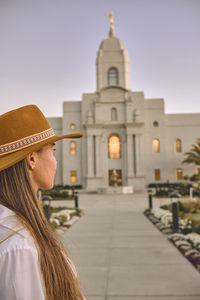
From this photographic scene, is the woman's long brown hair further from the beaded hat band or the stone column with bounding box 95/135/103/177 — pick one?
the stone column with bounding box 95/135/103/177

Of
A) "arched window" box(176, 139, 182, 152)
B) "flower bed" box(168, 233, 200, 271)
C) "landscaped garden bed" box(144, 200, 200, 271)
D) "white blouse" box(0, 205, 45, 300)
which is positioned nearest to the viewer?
"white blouse" box(0, 205, 45, 300)

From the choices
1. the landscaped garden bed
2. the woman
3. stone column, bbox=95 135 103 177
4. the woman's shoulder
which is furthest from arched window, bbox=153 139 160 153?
the woman's shoulder

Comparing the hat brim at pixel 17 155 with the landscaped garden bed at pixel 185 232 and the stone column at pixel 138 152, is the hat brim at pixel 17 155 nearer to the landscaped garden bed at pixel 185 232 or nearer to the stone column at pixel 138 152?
the landscaped garden bed at pixel 185 232

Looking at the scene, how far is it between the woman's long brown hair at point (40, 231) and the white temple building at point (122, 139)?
128 ft

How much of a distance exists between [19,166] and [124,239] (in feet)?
26.9

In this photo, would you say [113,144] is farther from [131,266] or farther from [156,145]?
[131,266]

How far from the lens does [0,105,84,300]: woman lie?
3.54 ft

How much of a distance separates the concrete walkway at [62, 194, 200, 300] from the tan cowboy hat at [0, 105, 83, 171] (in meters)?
1.48

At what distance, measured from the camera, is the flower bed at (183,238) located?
22.7 feet

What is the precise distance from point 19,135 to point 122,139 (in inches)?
1604

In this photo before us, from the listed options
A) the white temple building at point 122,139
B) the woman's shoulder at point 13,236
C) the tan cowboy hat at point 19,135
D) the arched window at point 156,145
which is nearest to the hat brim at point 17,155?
the tan cowboy hat at point 19,135

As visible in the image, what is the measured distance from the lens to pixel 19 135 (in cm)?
143

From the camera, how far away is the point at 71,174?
42062mm

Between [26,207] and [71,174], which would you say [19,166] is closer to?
[26,207]
